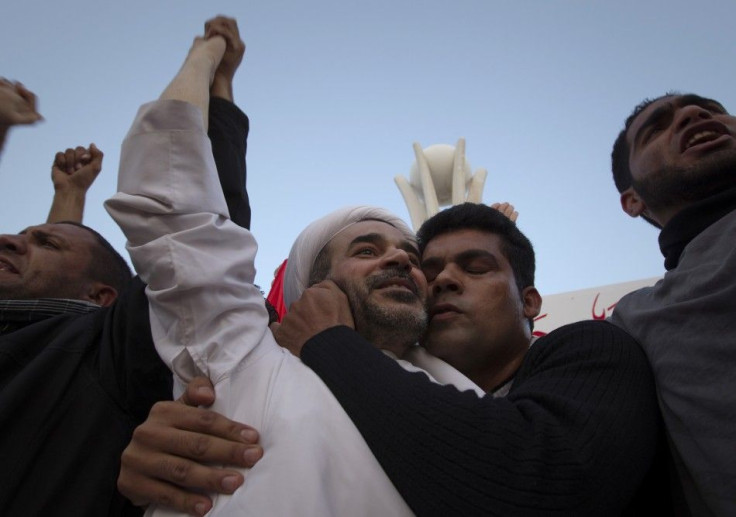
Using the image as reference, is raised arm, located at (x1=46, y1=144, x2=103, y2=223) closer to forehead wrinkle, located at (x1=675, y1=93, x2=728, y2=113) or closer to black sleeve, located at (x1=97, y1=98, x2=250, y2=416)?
black sleeve, located at (x1=97, y1=98, x2=250, y2=416)

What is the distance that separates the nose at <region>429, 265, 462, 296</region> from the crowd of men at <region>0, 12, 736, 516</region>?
0.11ft

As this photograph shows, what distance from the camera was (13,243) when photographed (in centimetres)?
218

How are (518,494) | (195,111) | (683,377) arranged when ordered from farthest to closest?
(195,111) < (683,377) < (518,494)

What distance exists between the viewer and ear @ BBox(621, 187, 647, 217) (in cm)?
217

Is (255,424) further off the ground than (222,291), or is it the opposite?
(222,291)

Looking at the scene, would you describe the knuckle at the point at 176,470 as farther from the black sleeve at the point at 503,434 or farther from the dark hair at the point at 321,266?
the dark hair at the point at 321,266

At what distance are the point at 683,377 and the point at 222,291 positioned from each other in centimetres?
109

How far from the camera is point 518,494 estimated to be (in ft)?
3.32

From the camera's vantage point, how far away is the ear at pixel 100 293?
2244 millimetres

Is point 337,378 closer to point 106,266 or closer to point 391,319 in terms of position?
point 391,319

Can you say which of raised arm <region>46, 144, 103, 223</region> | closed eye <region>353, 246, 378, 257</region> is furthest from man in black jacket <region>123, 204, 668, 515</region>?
raised arm <region>46, 144, 103, 223</region>

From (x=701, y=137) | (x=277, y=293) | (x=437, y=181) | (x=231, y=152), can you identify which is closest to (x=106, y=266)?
A: (x=231, y=152)

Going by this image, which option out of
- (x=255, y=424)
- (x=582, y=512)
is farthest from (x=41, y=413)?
(x=582, y=512)

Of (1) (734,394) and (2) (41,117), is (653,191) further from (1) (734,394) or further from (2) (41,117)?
(2) (41,117)
